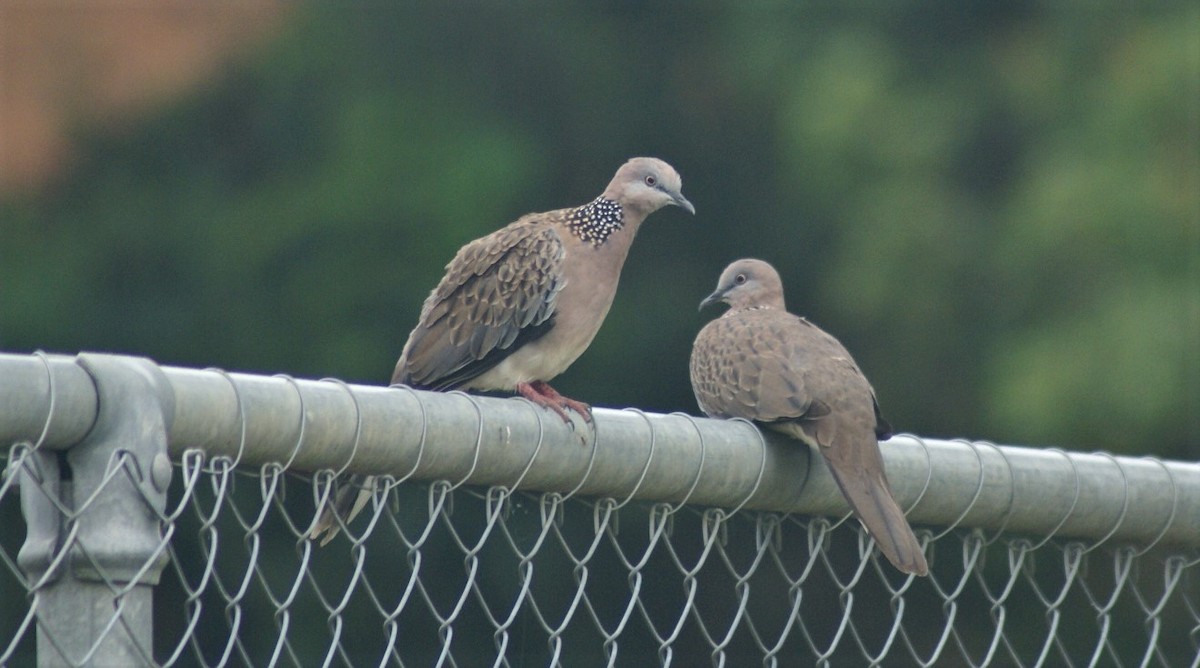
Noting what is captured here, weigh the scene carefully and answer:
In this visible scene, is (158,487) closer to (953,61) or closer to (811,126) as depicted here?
(811,126)

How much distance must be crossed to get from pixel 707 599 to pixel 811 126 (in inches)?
158

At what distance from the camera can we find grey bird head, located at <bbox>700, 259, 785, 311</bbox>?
6074 millimetres

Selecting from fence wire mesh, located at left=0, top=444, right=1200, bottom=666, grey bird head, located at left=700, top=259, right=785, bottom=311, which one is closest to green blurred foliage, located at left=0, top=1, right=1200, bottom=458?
fence wire mesh, located at left=0, top=444, right=1200, bottom=666

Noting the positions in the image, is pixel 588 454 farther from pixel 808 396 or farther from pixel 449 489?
pixel 808 396

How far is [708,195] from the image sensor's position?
15.7 meters

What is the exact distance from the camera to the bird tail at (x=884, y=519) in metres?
3.24

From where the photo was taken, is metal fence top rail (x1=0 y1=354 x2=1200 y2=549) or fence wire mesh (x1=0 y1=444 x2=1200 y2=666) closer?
metal fence top rail (x1=0 y1=354 x2=1200 y2=549)

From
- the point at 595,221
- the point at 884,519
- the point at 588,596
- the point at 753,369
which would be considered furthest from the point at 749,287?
the point at 588,596

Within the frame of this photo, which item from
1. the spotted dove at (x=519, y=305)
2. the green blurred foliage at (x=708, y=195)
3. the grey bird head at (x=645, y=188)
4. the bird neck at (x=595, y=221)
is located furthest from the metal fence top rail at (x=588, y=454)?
the green blurred foliage at (x=708, y=195)

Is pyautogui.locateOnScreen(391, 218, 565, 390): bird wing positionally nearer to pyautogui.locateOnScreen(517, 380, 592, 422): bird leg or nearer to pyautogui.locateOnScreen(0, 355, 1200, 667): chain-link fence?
pyautogui.locateOnScreen(517, 380, 592, 422): bird leg

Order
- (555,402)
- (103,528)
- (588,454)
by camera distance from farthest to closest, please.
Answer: (555,402) < (588,454) < (103,528)

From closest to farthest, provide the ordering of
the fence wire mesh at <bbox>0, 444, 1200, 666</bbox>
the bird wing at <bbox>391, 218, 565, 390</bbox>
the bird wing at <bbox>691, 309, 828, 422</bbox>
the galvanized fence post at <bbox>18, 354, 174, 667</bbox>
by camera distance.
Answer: the galvanized fence post at <bbox>18, 354, 174, 667</bbox> → the bird wing at <bbox>691, 309, 828, 422</bbox> → the bird wing at <bbox>391, 218, 565, 390</bbox> → the fence wire mesh at <bbox>0, 444, 1200, 666</bbox>

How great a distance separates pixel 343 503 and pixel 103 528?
3.75 feet

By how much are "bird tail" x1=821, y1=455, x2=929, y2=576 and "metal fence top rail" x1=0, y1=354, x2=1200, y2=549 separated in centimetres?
8
